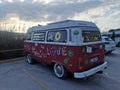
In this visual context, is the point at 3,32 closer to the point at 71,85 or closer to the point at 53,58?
the point at 53,58

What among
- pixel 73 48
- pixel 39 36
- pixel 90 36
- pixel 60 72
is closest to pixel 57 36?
pixel 73 48

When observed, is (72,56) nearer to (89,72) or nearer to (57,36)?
(89,72)

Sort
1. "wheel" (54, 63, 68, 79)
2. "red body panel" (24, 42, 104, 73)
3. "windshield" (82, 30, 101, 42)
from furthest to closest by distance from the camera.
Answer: "wheel" (54, 63, 68, 79) → "windshield" (82, 30, 101, 42) → "red body panel" (24, 42, 104, 73)

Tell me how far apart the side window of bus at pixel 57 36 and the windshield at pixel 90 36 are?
0.72m

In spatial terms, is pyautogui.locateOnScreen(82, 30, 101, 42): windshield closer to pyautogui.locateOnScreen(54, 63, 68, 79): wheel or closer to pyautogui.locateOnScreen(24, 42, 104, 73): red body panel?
pyautogui.locateOnScreen(24, 42, 104, 73): red body panel

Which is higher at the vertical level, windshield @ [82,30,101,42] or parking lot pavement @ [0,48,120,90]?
windshield @ [82,30,101,42]

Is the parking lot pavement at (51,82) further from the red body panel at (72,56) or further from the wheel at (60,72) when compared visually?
the red body panel at (72,56)

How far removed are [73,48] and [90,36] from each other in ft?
3.44

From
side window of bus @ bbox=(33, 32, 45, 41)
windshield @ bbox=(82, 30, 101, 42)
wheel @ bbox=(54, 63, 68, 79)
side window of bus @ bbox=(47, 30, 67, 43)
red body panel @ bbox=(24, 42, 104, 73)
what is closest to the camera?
red body panel @ bbox=(24, 42, 104, 73)

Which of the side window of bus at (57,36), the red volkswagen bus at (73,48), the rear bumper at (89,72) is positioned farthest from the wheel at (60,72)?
the side window of bus at (57,36)

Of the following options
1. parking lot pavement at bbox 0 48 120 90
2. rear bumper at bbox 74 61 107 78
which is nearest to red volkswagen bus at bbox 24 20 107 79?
rear bumper at bbox 74 61 107 78

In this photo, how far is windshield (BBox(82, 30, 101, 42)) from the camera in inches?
209

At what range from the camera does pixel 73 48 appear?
504 centimetres

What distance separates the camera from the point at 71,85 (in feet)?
18.0
